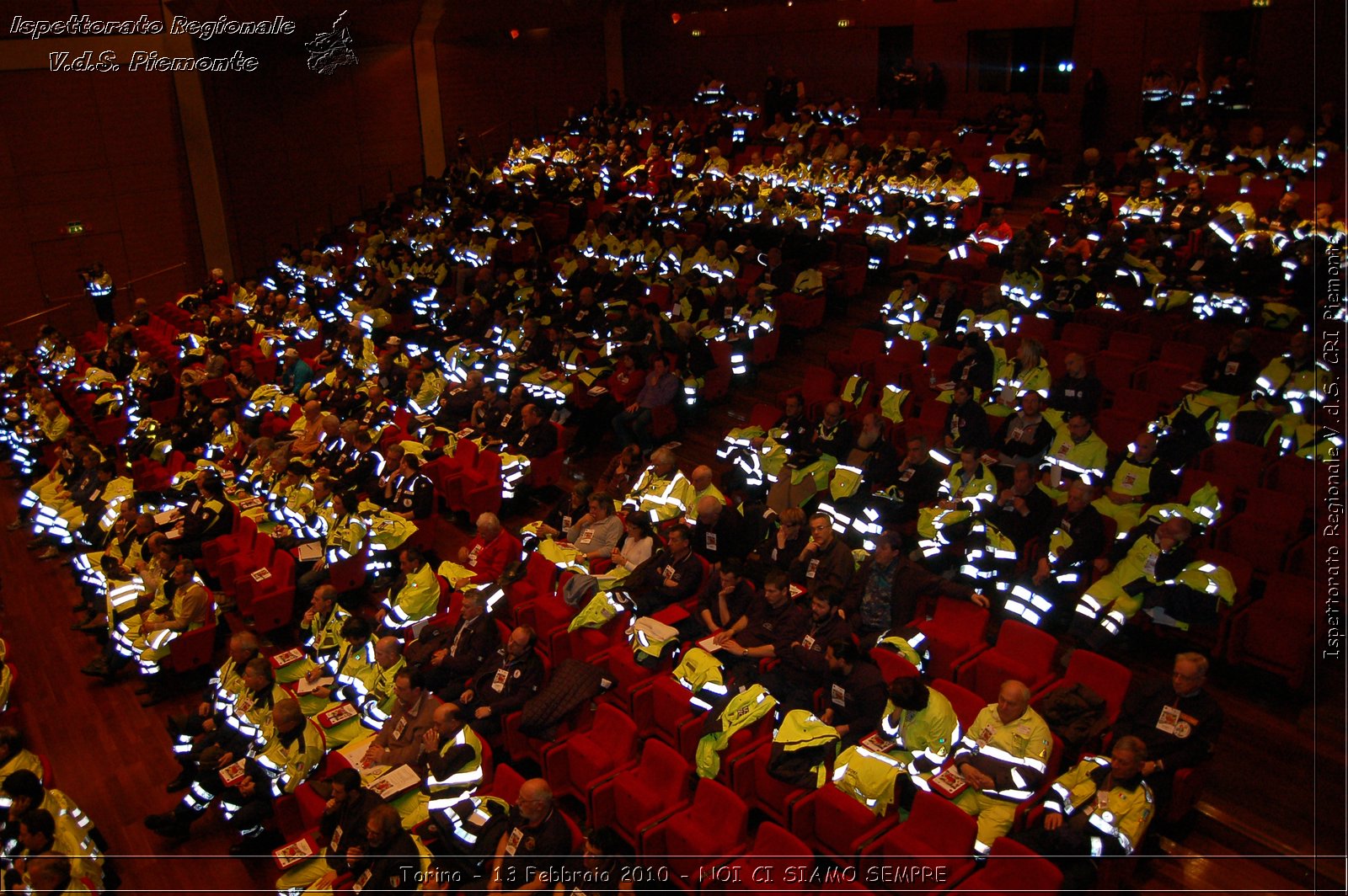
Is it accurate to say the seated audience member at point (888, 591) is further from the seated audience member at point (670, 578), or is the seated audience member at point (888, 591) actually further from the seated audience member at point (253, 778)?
the seated audience member at point (253, 778)

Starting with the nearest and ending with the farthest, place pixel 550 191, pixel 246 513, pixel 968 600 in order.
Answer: pixel 968 600
pixel 246 513
pixel 550 191

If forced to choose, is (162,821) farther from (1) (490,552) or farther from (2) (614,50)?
(2) (614,50)

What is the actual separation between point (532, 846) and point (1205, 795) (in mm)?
3716

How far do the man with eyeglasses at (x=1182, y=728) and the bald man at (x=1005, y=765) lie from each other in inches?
20.2

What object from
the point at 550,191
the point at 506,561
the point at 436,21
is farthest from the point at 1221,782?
the point at 436,21

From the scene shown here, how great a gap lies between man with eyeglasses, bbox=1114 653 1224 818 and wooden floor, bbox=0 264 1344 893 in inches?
18.8

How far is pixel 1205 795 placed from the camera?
5.43 meters

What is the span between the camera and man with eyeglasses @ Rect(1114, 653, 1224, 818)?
16.4 ft

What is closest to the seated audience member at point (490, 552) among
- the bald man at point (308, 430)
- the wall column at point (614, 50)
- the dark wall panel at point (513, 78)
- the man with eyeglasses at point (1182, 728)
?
the bald man at point (308, 430)

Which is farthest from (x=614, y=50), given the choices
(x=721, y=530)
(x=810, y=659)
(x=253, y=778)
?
(x=253, y=778)

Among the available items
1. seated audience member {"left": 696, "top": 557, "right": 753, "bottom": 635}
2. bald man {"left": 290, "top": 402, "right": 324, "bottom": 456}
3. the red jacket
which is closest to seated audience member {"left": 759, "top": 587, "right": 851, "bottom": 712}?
seated audience member {"left": 696, "top": 557, "right": 753, "bottom": 635}

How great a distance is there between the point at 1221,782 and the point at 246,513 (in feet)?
26.8

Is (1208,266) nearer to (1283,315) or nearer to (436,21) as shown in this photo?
(1283,315)

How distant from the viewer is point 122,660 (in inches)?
315
